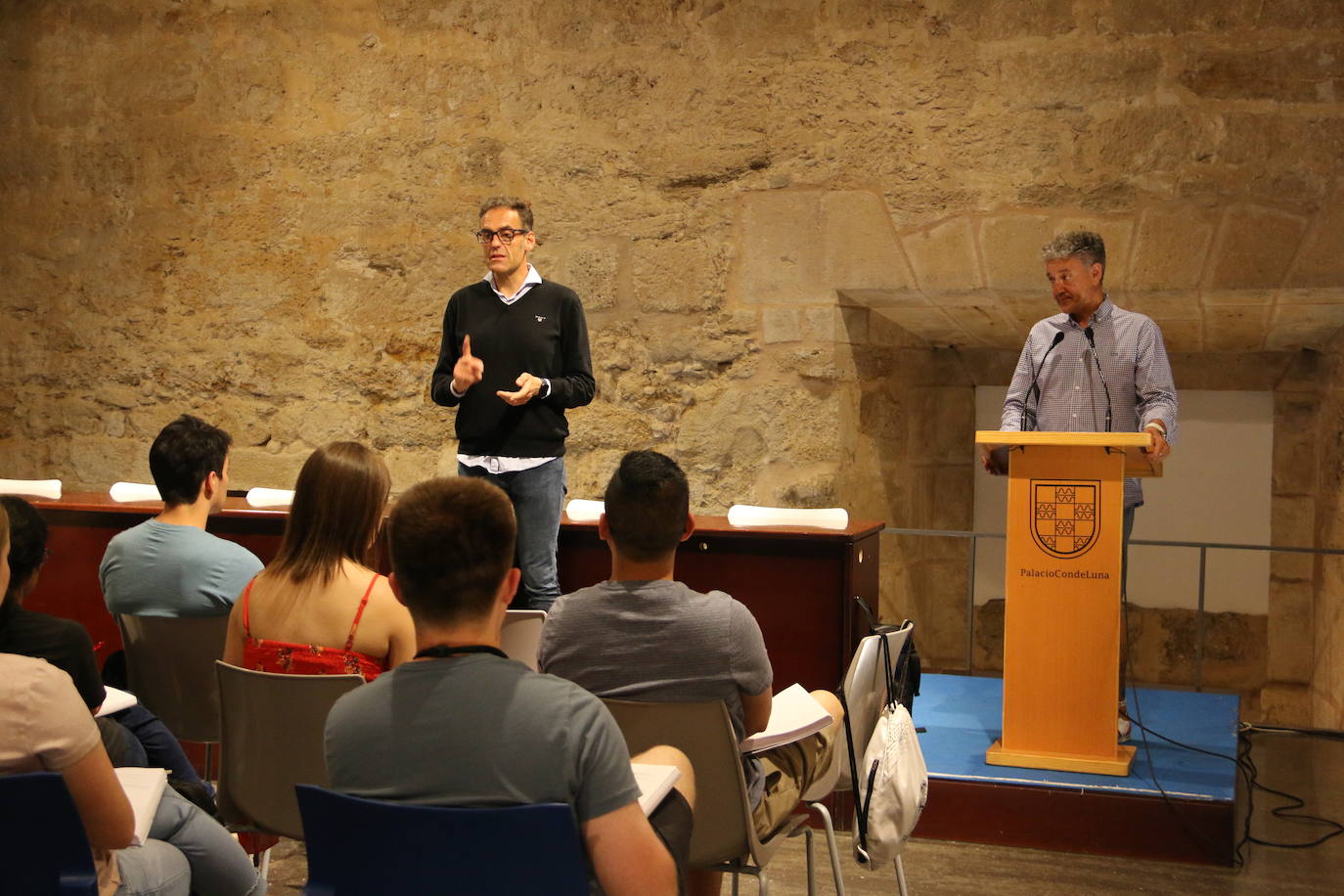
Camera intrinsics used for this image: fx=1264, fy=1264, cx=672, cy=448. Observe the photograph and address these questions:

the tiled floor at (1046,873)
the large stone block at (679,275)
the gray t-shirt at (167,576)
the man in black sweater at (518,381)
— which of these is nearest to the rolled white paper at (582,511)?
the man in black sweater at (518,381)

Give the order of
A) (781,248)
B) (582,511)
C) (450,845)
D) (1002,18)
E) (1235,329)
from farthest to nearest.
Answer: (1235,329) < (781,248) < (1002,18) < (582,511) < (450,845)

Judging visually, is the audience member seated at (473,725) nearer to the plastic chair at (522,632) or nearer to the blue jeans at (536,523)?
the plastic chair at (522,632)

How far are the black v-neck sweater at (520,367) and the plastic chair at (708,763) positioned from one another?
1725mm

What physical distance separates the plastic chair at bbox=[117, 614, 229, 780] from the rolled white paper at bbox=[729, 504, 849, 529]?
4.80 ft

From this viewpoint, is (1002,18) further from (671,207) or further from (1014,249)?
(671,207)

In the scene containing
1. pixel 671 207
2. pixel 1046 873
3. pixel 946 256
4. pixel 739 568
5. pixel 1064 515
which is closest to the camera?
pixel 1046 873

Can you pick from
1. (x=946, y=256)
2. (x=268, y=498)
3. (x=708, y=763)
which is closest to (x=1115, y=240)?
(x=946, y=256)

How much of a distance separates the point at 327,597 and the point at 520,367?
5.04 ft

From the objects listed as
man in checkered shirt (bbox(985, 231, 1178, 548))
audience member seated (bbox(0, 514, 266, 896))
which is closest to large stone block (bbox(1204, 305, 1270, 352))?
man in checkered shirt (bbox(985, 231, 1178, 548))

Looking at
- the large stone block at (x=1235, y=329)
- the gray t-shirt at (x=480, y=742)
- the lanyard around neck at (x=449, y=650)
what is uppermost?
the large stone block at (x=1235, y=329)

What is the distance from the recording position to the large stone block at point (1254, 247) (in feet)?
14.3

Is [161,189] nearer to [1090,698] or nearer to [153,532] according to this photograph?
[153,532]

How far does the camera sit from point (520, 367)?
12.2 feet

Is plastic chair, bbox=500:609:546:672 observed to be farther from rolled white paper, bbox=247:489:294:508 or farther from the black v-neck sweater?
rolled white paper, bbox=247:489:294:508
